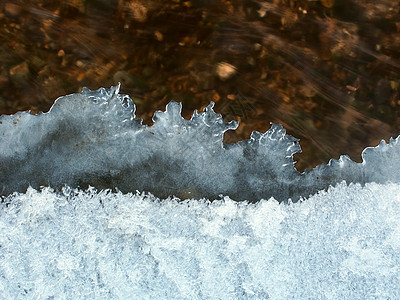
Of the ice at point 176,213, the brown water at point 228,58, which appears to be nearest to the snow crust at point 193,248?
the ice at point 176,213

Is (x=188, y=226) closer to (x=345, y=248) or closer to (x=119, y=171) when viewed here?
(x=119, y=171)

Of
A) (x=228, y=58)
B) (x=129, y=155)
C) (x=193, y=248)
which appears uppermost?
(x=228, y=58)

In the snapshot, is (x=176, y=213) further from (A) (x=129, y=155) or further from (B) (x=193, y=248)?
(A) (x=129, y=155)

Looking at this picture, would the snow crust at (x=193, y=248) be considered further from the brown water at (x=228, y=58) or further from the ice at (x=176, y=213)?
the brown water at (x=228, y=58)

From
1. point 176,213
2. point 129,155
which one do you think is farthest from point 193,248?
point 129,155

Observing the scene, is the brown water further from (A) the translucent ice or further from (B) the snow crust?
(B) the snow crust

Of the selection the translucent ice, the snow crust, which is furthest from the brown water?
the snow crust

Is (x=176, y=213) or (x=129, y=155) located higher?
(x=129, y=155)
